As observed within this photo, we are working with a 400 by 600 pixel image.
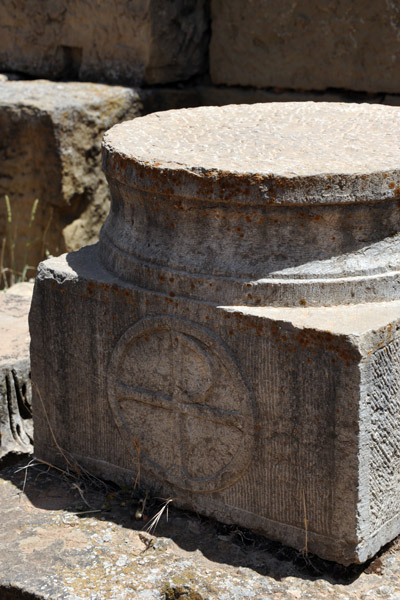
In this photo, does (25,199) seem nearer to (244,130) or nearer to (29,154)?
(29,154)

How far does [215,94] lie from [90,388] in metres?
2.66

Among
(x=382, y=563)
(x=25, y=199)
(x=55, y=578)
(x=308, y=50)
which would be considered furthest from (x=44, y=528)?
(x=308, y=50)

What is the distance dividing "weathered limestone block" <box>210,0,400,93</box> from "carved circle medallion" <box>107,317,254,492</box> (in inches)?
89.9

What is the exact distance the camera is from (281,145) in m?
2.91

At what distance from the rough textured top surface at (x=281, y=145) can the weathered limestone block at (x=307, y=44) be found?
49.1 inches

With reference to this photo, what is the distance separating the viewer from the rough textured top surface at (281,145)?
260 centimetres

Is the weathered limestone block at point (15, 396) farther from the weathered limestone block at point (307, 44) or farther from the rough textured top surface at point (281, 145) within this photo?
the weathered limestone block at point (307, 44)

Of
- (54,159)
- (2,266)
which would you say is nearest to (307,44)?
(54,159)

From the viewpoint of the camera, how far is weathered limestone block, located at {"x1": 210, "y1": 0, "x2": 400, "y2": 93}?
4.57 metres

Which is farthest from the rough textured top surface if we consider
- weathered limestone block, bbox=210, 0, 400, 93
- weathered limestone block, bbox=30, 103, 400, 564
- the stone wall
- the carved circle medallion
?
the stone wall

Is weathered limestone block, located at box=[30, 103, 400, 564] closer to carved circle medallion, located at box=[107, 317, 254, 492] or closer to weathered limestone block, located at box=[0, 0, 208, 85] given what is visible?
carved circle medallion, located at box=[107, 317, 254, 492]

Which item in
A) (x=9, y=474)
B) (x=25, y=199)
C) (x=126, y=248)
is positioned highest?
(x=126, y=248)

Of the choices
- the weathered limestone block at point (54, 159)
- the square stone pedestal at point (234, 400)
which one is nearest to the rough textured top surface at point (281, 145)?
the square stone pedestal at point (234, 400)

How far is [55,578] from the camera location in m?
2.72
